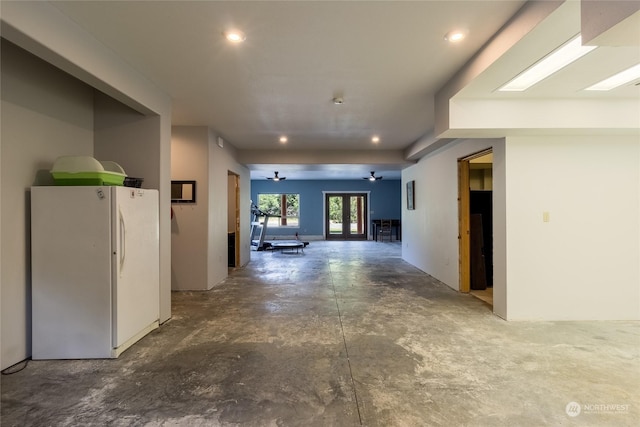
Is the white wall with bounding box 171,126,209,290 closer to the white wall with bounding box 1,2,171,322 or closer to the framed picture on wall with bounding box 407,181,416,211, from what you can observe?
the white wall with bounding box 1,2,171,322

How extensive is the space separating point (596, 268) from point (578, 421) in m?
2.40

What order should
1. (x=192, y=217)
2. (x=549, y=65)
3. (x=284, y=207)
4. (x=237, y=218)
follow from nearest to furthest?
1. (x=549, y=65)
2. (x=192, y=217)
3. (x=237, y=218)
4. (x=284, y=207)

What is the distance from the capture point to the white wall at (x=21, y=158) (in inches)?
92.0

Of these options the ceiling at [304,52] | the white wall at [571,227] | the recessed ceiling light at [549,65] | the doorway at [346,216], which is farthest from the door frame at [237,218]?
the doorway at [346,216]

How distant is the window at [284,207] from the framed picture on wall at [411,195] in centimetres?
636

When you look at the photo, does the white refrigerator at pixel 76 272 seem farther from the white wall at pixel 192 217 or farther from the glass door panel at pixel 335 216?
the glass door panel at pixel 335 216

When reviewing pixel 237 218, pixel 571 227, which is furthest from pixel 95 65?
pixel 571 227

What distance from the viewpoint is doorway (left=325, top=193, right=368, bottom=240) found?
1275cm

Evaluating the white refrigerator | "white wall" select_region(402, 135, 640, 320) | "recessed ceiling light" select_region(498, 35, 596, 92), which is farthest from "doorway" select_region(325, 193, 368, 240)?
the white refrigerator

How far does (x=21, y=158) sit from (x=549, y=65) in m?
4.49

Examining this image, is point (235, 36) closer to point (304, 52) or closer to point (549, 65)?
point (304, 52)

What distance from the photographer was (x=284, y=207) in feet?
41.8

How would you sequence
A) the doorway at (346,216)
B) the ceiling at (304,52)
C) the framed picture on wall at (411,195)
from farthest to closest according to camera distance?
the doorway at (346,216) → the framed picture on wall at (411,195) → the ceiling at (304,52)

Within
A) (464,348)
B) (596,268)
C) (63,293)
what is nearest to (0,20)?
(63,293)
